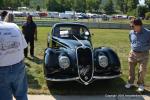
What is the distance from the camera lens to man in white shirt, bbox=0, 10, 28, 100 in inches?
218

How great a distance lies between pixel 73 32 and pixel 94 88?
2.85 metres

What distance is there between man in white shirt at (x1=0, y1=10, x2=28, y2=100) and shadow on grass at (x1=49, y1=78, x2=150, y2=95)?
12.1 ft

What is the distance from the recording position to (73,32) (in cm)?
1235

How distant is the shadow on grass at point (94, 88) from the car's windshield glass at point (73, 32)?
192cm

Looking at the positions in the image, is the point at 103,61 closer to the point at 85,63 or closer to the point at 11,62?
the point at 85,63

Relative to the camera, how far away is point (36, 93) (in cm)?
934

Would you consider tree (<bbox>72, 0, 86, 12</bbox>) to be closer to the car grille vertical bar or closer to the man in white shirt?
the car grille vertical bar

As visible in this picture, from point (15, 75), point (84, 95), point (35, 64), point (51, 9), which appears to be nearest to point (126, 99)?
point (84, 95)

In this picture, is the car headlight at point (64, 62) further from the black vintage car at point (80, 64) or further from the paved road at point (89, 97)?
the paved road at point (89, 97)

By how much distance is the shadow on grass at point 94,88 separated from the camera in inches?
374

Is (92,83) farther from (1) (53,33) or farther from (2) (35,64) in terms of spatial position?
(2) (35,64)

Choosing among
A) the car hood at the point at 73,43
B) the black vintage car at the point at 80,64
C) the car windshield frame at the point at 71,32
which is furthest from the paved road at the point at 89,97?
the car windshield frame at the point at 71,32

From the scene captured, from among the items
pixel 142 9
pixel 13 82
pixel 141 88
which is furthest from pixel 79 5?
pixel 13 82

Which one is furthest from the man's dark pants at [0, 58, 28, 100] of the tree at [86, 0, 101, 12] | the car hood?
the tree at [86, 0, 101, 12]
